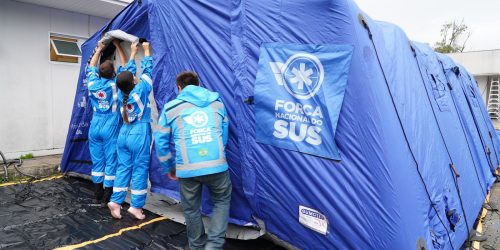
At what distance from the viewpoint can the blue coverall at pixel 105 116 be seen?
3.76 meters

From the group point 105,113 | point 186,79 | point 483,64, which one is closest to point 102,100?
point 105,113

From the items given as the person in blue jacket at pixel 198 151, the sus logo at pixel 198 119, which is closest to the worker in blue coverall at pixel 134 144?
the person in blue jacket at pixel 198 151

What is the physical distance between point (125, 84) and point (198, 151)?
133cm

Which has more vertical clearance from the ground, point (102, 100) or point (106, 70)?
point (106, 70)

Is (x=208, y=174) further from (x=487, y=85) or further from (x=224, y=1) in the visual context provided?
(x=487, y=85)

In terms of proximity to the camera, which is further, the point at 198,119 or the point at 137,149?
the point at 137,149

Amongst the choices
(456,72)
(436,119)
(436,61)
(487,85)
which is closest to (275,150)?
(436,119)

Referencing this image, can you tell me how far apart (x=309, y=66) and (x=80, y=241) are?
249 centimetres

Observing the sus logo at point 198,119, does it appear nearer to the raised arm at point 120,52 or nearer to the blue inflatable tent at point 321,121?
the blue inflatable tent at point 321,121

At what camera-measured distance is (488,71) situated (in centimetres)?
1506

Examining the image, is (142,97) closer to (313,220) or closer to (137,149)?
(137,149)

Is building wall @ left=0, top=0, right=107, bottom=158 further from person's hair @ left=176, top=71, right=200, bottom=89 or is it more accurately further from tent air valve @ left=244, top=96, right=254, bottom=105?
tent air valve @ left=244, top=96, right=254, bottom=105

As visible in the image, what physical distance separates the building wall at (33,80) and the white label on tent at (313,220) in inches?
207

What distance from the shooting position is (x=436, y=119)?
329 centimetres
